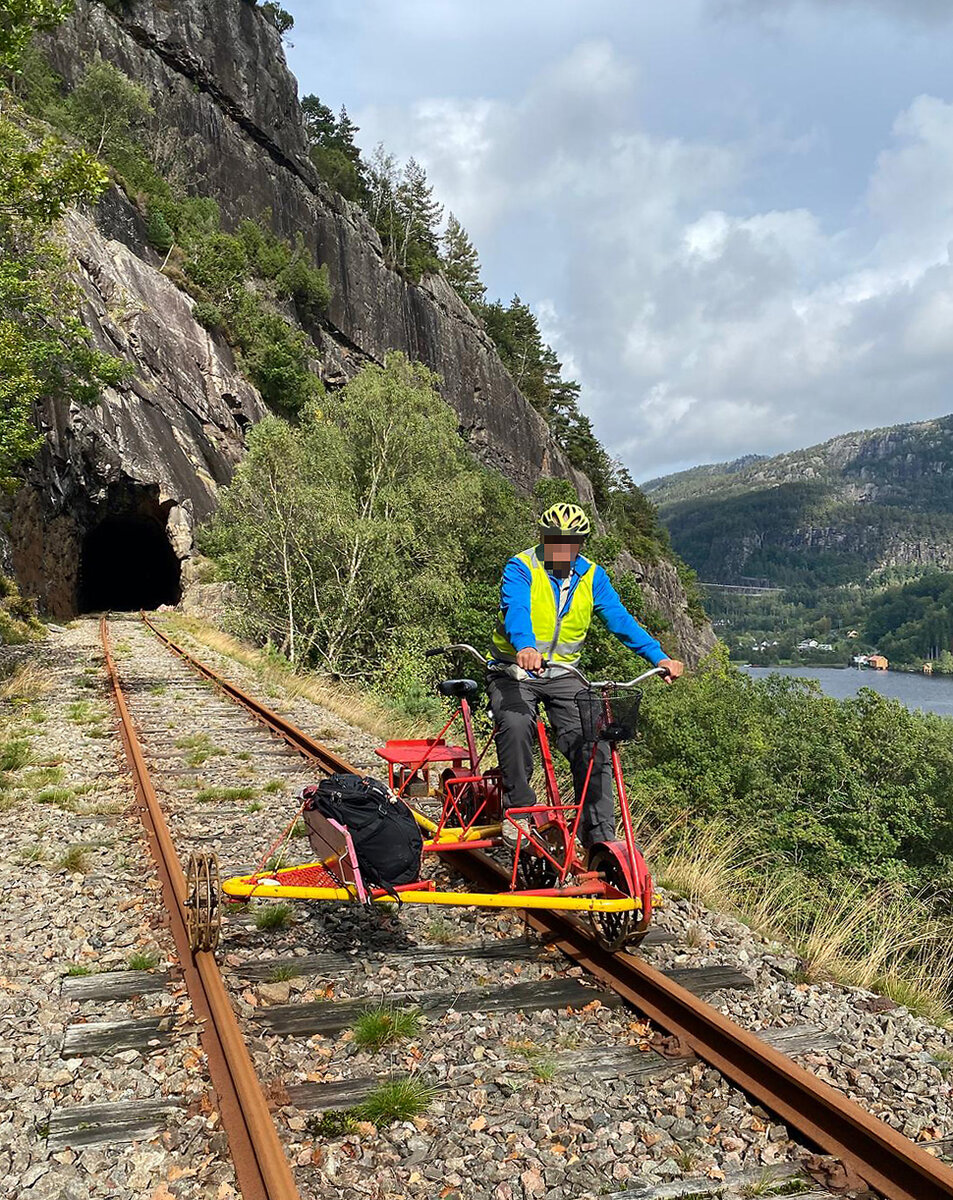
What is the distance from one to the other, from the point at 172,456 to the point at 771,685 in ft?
90.3

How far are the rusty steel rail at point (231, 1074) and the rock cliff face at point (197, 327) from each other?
24.5 meters

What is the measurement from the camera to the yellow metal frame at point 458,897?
157 inches

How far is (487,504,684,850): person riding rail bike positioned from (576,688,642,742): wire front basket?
0.61 feet

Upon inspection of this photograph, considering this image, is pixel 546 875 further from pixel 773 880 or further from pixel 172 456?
pixel 172 456

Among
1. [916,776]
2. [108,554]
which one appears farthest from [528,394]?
[916,776]

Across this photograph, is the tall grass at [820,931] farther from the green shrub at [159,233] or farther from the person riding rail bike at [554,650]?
the green shrub at [159,233]

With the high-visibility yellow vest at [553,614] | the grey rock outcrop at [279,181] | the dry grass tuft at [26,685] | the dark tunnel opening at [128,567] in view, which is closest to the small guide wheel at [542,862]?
the high-visibility yellow vest at [553,614]

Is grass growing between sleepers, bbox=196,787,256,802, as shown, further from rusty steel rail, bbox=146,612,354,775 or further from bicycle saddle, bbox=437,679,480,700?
bicycle saddle, bbox=437,679,480,700

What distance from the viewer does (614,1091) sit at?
127 inches

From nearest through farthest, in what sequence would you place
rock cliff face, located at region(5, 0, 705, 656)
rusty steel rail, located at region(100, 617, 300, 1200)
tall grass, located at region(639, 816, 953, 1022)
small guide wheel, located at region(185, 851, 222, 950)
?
rusty steel rail, located at region(100, 617, 300, 1200) → small guide wheel, located at region(185, 851, 222, 950) → tall grass, located at region(639, 816, 953, 1022) → rock cliff face, located at region(5, 0, 705, 656)

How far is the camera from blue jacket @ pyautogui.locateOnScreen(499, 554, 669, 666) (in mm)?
4508

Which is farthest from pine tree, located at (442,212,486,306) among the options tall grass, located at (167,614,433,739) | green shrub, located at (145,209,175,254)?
tall grass, located at (167,614,433,739)

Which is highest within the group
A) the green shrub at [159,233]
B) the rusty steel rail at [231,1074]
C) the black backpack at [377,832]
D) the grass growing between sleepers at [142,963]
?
the green shrub at [159,233]

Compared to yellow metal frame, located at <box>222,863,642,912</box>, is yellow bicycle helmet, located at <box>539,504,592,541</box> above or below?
above
